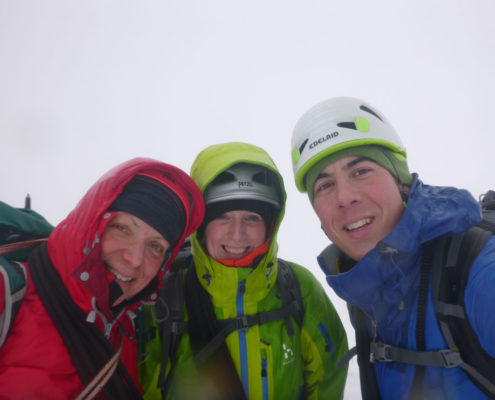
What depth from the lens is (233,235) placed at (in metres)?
3.06

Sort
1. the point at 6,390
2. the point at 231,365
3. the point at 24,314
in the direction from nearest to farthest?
the point at 6,390 < the point at 24,314 < the point at 231,365

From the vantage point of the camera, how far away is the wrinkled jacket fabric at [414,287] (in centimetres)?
158

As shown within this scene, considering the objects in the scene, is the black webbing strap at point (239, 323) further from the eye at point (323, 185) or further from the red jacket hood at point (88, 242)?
the eye at point (323, 185)

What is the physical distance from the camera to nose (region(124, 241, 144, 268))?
7.51 feet

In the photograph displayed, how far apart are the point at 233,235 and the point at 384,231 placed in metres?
1.54

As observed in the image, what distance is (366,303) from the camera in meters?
2.15

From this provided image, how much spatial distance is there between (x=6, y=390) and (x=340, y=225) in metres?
2.45

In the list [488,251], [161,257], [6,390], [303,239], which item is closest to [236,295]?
[161,257]

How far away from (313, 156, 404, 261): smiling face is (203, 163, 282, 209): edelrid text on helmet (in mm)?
944

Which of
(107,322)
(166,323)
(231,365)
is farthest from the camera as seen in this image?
(166,323)

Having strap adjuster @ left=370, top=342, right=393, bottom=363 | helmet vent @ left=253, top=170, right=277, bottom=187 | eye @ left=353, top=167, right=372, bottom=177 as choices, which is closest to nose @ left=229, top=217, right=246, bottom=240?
helmet vent @ left=253, top=170, right=277, bottom=187

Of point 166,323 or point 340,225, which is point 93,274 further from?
point 340,225

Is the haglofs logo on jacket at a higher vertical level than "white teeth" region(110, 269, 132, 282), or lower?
lower

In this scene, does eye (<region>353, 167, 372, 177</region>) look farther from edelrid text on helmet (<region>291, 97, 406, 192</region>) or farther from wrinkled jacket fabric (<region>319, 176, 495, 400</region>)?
wrinkled jacket fabric (<region>319, 176, 495, 400</region>)
